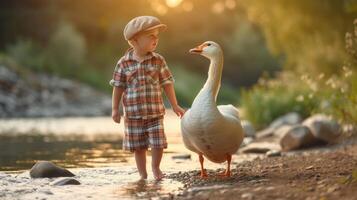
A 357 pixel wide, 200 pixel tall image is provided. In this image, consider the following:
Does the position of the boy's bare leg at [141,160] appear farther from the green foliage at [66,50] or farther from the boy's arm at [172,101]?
the green foliage at [66,50]

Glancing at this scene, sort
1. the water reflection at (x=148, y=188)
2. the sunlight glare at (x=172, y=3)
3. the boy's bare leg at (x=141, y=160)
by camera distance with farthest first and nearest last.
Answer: the sunlight glare at (x=172, y=3) < the boy's bare leg at (x=141, y=160) < the water reflection at (x=148, y=188)

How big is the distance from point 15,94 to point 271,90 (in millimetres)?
8837

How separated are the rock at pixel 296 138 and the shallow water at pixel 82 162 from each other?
Answer: 130cm

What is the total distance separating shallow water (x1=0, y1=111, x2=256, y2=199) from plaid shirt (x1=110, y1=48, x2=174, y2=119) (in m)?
0.62

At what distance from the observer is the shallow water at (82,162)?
546cm

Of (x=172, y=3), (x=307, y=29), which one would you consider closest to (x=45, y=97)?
(x=307, y=29)

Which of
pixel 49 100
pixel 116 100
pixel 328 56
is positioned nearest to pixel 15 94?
pixel 49 100

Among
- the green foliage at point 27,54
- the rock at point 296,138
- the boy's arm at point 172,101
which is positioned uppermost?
the green foliage at point 27,54

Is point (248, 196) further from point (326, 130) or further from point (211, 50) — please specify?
point (326, 130)

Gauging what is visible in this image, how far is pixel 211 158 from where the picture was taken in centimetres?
588

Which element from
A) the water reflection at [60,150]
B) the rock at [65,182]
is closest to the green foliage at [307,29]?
the water reflection at [60,150]

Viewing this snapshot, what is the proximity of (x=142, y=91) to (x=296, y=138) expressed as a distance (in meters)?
4.37

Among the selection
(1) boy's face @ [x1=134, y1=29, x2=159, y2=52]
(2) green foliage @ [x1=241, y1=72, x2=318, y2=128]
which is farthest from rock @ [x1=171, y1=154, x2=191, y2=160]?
(2) green foliage @ [x1=241, y1=72, x2=318, y2=128]

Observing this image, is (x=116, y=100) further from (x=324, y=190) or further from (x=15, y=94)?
(x=15, y=94)
